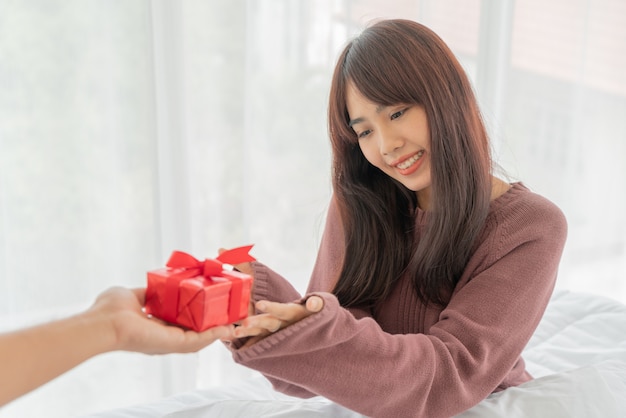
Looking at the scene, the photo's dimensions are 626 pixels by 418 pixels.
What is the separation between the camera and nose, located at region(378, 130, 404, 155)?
124 centimetres

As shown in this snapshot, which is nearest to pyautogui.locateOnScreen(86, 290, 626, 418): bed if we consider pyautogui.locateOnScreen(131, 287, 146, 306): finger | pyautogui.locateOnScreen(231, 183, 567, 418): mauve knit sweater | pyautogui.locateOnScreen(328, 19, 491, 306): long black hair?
pyautogui.locateOnScreen(231, 183, 567, 418): mauve knit sweater

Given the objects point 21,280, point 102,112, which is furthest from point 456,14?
point 21,280

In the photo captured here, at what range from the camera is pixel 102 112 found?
5.90ft

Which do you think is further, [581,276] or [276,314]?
[581,276]

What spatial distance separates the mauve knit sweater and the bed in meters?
0.06

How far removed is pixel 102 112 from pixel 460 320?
3.81 feet

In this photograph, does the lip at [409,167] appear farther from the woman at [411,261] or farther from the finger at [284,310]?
the finger at [284,310]

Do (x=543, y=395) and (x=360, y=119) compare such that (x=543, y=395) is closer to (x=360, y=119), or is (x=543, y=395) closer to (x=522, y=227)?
(x=522, y=227)

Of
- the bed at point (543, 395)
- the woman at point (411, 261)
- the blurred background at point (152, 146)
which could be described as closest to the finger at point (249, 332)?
the woman at point (411, 261)

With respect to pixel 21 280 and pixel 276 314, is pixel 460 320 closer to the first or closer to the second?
pixel 276 314

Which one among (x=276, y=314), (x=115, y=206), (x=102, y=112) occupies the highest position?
(x=102, y=112)

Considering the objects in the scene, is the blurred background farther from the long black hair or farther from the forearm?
the forearm

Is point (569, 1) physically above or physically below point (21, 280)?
above

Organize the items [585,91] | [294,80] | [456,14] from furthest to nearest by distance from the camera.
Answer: [585,91]
[456,14]
[294,80]
